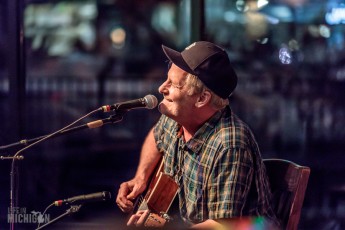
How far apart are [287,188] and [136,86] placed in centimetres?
289

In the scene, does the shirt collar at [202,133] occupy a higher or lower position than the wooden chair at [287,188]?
higher

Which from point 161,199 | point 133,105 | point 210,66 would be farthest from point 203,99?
point 161,199

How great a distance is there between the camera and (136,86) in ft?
18.9

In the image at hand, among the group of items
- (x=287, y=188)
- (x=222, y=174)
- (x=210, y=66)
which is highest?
(x=210, y=66)

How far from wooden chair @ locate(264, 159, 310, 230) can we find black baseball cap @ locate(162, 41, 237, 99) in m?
0.44

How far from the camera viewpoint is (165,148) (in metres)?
3.45

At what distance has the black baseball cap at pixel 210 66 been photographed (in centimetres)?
302

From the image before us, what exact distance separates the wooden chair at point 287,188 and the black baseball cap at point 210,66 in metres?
0.44

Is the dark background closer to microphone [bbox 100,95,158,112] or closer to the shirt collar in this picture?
the shirt collar

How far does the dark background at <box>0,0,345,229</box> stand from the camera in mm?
5684

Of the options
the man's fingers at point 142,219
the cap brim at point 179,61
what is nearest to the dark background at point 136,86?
the cap brim at point 179,61

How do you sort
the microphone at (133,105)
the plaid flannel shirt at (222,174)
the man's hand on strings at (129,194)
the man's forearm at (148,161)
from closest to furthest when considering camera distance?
the plaid flannel shirt at (222,174) → the microphone at (133,105) → the man's hand on strings at (129,194) → the man's forearm at (148,161)

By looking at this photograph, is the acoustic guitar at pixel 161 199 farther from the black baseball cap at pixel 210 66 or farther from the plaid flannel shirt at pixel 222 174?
the black baseball cap at pixel 210 66

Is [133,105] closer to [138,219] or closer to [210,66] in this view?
[210,66]
